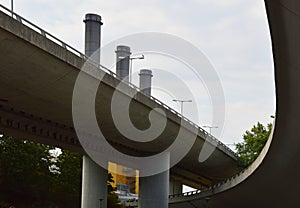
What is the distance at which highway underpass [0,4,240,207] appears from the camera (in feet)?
73.3

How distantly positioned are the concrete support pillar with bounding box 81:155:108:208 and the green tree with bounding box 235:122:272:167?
33.4 m

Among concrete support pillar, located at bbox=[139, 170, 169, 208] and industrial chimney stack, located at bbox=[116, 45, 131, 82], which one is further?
industrial chimney stack, located at bbox=[116, 45, 131, 82]

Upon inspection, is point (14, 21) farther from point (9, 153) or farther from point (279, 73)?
point (9, 153)

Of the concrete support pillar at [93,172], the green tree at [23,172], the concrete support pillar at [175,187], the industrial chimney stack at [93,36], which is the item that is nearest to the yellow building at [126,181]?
the concrete support pillar at [175,187]

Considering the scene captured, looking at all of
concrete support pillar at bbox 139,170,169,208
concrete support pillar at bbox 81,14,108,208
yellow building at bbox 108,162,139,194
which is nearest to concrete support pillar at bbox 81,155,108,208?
concrete support pillar at bbox 81,14,108,208

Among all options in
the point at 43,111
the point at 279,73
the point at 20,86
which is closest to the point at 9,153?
the point at 43,111

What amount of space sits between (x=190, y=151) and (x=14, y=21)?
34.0 meters

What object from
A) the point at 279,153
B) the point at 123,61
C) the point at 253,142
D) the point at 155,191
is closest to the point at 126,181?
the point at 253,142

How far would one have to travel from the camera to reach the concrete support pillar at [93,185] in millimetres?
45562

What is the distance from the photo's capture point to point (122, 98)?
32.3 metres

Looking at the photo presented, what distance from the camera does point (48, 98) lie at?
2970 cm

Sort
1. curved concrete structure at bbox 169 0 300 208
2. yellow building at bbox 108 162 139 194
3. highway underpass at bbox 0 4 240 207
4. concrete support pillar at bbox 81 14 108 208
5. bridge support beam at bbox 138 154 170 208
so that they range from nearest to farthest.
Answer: curved concrete structure at bbox 169 0 300 208 < highway underpass at bbox 0 4 240 207 < concrete support pillar at bbox 81 14 108 208 < bridge support beam at bbox 138 154 170 208 < yellow building at bbox 108 162 139 194

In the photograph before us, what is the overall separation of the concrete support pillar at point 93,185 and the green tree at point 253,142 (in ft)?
110

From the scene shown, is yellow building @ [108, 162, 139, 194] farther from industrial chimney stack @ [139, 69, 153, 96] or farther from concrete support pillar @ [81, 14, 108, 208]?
concrete support pillar @ [81, 14, 108, 208]
